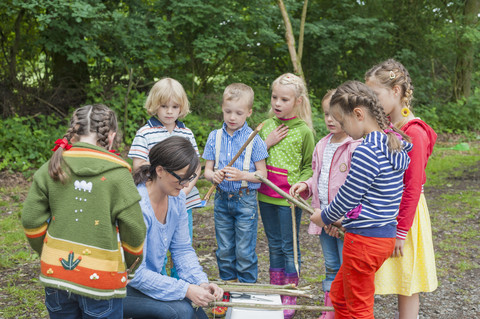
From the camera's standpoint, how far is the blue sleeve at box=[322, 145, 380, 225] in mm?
2260

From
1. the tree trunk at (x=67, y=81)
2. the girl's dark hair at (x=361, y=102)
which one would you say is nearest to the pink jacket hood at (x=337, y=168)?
the girl's dark hair at (x=361, y=102)

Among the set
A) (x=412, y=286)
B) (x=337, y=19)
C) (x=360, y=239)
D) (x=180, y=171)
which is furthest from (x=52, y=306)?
(x=337, y=19)

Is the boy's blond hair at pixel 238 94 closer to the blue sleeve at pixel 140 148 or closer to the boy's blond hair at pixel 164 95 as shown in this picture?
the boy's blond hair at pixel 164 95

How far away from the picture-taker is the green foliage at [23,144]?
721 cm

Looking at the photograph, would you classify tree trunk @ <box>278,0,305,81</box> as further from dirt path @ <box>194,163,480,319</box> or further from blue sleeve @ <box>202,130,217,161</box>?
blue sleeve @ <box>202,130,217,161</box>

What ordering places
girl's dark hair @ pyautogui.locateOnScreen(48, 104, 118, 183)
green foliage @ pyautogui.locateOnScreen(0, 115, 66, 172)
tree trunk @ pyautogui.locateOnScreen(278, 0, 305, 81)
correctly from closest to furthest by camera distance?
1. girl's dark hair @ pyautogui.locateOnScreen(48, 104, 118, 183)
2. green foliage @ pyautogui.locateOnScreen(0, 115, 66, 172)
3. tree trunk @ pyautogui.locateOnScreen(278, 0, 305, 81)

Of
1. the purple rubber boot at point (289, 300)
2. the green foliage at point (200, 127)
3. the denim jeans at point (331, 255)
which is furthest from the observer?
the green foliage at point (200, 127)

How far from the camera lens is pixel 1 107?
821cm

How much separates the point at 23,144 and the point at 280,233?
18.1 ft

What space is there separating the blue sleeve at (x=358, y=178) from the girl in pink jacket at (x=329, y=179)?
570 millimetres

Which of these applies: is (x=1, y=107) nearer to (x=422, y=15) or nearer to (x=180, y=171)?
(x=180, y=171)

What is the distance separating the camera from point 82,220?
77.4 inches

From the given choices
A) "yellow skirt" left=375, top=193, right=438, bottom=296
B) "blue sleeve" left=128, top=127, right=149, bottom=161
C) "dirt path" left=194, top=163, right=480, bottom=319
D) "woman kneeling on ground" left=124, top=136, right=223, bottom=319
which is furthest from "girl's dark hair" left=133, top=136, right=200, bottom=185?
"dirt path" left=194, top=163, right=480, bottom=319

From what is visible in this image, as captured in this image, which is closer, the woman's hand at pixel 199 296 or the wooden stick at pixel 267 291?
the woman's hand at pixel 199 296
